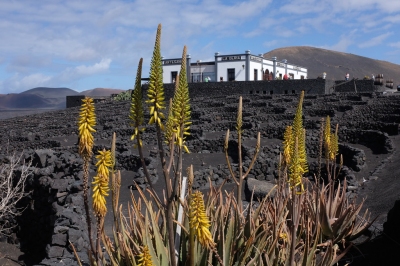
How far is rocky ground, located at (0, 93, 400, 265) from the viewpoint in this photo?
9086 millimetres

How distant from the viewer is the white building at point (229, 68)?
43.9 meters

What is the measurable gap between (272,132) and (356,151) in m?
5.96

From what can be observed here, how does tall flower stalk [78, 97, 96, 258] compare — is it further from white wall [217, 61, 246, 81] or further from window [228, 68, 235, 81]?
window [228, 68, 235, 81]

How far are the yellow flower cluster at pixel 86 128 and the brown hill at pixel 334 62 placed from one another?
94.2 m

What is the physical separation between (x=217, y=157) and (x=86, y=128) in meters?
16.6

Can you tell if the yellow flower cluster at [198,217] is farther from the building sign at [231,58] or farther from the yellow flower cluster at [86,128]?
the building sign at [231,58]

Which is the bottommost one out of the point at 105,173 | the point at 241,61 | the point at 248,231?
the point at 248,231

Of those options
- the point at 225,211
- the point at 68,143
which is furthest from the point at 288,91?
the point at 225,211

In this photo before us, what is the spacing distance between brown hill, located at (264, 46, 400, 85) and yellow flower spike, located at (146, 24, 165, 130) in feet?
309

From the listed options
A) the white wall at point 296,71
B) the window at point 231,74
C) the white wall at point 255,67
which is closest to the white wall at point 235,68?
the window at point 231,74

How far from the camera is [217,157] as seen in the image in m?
18.5

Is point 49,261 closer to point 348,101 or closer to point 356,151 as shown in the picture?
point 356,151

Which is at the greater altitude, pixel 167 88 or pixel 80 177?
pixel 167 88

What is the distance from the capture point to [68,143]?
958 inches
